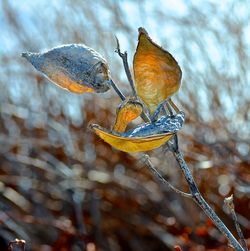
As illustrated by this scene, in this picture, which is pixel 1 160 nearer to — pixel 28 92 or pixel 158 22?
pixel 28 92

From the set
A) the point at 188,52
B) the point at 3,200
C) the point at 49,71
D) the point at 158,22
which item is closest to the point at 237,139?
the point at 188,52

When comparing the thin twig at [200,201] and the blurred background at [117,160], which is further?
the blurred background at [117,160]

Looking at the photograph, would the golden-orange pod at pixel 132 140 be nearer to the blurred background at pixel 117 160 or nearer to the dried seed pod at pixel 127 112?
the dried seed pod at pixel 127 112

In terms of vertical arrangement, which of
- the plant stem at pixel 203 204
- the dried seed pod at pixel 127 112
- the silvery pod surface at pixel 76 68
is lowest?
the plant stem at pixel 203 204

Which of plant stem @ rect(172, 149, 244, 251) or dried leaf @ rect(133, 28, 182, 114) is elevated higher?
dried leaf @ rect(133, 28, 182, 114)

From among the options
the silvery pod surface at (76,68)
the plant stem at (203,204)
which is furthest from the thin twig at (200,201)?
the silvery pod surface at (76,68)

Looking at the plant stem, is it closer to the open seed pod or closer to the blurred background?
the open seed pod

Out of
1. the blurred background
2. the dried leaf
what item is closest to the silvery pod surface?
the dried leaf

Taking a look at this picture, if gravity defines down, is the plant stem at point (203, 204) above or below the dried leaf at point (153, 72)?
below
